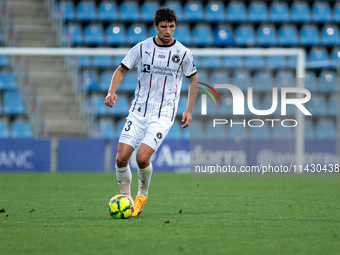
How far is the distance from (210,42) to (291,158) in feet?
19.6

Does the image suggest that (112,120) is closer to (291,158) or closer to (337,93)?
(291,158)

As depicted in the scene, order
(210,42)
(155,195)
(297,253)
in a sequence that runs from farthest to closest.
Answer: (210,42) → (155,195) → (297,253)

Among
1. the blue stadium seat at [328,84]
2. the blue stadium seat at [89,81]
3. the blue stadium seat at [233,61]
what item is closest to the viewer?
the blue stadium seat at [89,81]

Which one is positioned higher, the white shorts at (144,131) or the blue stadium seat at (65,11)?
the blue stadium seat at (65,11)

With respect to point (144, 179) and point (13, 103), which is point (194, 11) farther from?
point (144, 179)

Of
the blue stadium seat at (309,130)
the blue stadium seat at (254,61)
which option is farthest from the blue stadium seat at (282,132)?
the blue stadium seat at (254,61)

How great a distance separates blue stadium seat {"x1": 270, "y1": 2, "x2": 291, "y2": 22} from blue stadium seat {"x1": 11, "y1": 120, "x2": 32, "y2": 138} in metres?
9.62

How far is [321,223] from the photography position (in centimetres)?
464

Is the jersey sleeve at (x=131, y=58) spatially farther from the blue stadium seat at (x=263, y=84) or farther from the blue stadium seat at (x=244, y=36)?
the blue stadium seat at (x=244, y=36)

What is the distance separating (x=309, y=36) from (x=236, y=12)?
111 inches

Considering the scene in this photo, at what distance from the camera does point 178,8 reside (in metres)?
18.0

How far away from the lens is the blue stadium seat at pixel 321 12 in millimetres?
18547

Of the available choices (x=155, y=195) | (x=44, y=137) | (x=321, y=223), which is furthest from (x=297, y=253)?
(x=44, y=137)

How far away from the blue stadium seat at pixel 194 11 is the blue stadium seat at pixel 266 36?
83.7 inches
